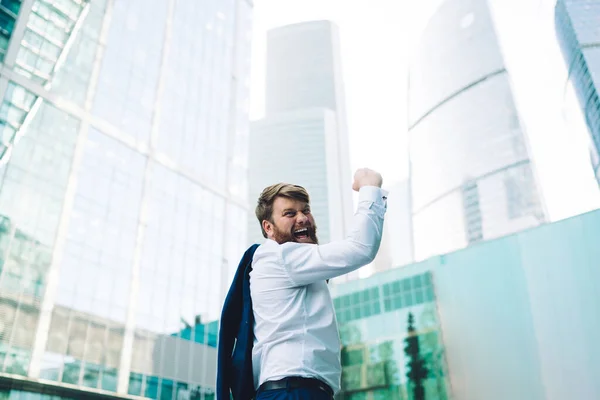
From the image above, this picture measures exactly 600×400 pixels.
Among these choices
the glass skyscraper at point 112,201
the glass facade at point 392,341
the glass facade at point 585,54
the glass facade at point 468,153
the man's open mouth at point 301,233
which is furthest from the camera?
the glass facade at point 468,153

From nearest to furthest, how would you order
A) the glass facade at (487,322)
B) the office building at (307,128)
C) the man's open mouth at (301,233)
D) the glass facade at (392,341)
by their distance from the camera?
1. the man's open mouth at (301,233)
2. the glass facade at (487,322)
3. the glass facade at (392,341)
4. the office building at (307,128)

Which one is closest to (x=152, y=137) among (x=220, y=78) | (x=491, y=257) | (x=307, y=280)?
(x=220, y=78)

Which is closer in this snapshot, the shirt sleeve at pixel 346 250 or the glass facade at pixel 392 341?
the shirt sleeve at pixel 346 250

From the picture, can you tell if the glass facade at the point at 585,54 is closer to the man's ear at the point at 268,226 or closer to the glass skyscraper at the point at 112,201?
the glass skyscraper at the point at 112,201

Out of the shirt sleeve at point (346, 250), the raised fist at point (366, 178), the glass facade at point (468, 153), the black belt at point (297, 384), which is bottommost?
the black belt at point (297, 384)

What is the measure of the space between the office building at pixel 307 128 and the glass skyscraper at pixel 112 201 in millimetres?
83777

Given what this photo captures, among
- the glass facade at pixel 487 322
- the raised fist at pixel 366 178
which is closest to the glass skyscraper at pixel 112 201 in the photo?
the glass facade at pixel 487 322

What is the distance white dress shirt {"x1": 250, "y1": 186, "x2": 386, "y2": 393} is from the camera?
159 cm

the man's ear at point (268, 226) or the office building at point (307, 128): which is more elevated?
the office building at point (307, 128)

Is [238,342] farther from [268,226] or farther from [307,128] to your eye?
[307,128]

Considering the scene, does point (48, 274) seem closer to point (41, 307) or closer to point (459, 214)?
point (41, 307)

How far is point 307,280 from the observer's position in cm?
169

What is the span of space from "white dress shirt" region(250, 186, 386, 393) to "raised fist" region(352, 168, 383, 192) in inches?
1.6

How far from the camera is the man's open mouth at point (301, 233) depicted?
189 centimetres
